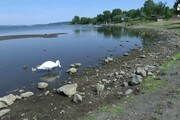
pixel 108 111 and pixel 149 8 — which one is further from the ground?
pixel 149 8

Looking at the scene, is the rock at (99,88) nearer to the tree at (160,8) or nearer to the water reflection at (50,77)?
the water reflection at (50,77)

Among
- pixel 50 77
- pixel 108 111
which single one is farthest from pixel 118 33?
pixel 108 111

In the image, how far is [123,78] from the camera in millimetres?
17906

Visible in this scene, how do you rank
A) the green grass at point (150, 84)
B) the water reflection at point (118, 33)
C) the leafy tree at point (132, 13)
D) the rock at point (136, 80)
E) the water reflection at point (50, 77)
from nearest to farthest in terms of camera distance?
1. the green grass at point (150, 84)
2. the rock at point (136, 80)
3. the water reflection at point (50, 77)
4. the water reflection at point (118, 33)
5. the leafy tree at point (132, 13)

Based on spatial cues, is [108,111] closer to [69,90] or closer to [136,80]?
[69,90]

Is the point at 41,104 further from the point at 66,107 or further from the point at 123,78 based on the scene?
the point at 123,78

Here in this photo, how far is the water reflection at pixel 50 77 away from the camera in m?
20.4

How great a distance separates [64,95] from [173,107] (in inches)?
237

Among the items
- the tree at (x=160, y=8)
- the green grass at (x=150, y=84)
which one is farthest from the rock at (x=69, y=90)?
the tree at (x=160, y=8)

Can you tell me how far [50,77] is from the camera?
21.2 meters

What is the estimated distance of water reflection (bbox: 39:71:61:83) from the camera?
67.0 ft

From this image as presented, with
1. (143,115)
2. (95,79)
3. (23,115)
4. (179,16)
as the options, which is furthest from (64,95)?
(179,16)

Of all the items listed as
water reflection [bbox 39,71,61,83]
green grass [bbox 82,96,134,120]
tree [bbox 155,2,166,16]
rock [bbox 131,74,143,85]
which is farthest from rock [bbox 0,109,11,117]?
tree [bbox 155,2,166,16]

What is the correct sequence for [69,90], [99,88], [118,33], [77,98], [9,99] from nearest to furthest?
[77,98] < [9,99] < [69,90] < [99,88] < [118,33]
